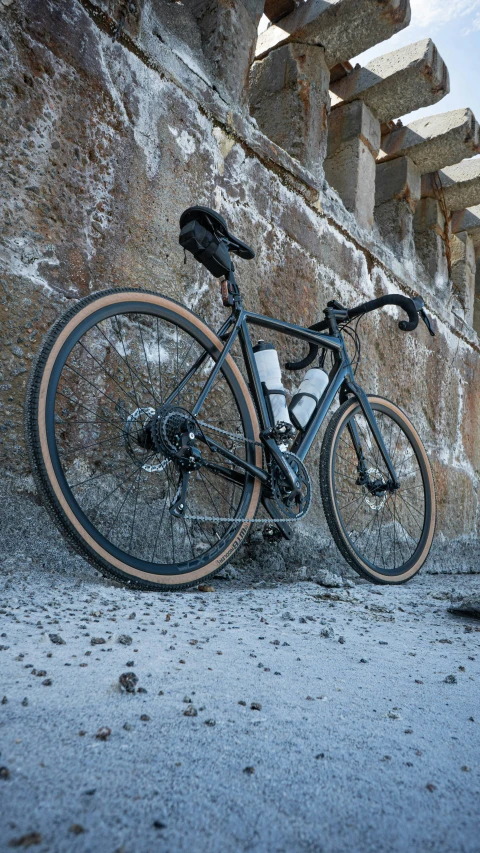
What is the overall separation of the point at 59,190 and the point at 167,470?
0.92 m

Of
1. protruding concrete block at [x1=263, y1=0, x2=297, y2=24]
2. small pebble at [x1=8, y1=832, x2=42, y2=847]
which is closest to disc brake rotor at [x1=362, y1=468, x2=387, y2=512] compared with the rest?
small pebble at [x1=8, y1=832, x2=42, y2=847]

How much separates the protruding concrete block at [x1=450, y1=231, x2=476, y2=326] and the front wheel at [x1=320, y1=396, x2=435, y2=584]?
5.96 ft

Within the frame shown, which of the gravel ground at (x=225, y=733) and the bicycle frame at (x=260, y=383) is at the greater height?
the bicycle frame at (x=260, y=383)

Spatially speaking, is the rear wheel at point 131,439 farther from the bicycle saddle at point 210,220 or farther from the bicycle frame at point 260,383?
the bicycle saddle at point 210,220

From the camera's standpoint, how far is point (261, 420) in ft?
6.43

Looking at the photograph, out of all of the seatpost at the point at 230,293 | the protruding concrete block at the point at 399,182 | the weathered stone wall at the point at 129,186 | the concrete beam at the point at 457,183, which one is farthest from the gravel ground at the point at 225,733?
the concrete beam at the point at 457,183

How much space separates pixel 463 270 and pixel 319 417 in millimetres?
3163

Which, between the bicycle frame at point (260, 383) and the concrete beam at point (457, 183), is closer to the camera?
the bicycle frame at point (260, 383)

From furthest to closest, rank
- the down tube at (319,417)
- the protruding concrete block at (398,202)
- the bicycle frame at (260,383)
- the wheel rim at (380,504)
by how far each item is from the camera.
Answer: the protruding concrete block at (398,202)
the wheel rim at (380,504)
the down tube at (319,417)
the bicycle frame at (260,383)

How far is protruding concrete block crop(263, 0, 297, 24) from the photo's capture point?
288 centimetres

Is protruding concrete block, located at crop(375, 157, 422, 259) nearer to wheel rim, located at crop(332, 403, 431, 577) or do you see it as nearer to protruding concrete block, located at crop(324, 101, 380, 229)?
protruding concrete block, located at crop(324, 101, 380, 229)

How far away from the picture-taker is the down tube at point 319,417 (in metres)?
2.10

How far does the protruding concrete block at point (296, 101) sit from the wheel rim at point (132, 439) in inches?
58.4

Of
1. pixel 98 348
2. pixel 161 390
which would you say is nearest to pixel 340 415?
pixel 161 390
